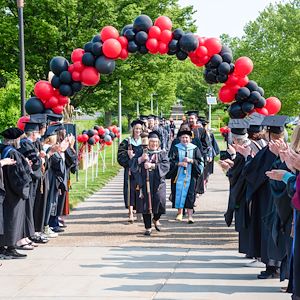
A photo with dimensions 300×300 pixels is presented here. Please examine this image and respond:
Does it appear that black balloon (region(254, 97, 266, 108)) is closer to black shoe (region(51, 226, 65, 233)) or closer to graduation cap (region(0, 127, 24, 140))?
black shoe (region(51, 226, 65, 233))

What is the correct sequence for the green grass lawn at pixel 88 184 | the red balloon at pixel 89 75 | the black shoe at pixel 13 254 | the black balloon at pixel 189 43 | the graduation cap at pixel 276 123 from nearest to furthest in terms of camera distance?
the graduation cap at pixel 276 123, the black shoe at pixel 13 254, the black balloon at pixel 189 43, the red balloon at pixel 89 75, the green grass lawn at pixel 88 184

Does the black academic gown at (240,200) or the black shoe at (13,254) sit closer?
the black academic gown at (240,200)

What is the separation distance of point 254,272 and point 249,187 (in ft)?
3.62

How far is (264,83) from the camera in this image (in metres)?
38.0

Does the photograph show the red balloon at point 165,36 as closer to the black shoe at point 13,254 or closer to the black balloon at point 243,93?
the black balloon at point 243,93

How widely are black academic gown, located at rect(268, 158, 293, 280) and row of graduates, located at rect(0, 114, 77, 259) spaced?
3718 mm

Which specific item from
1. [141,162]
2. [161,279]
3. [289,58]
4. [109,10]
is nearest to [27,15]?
[109,10]

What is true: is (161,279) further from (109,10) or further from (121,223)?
(109,10)

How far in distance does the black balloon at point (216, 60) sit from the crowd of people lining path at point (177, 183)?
1437mm

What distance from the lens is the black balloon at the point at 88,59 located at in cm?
1337

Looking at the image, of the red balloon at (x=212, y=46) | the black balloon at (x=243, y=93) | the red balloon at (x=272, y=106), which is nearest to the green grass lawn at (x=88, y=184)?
the black balloon at (x=243, y=93)

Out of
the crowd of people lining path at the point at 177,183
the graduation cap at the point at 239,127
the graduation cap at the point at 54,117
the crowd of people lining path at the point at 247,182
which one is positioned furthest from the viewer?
the graduation cap at the point at 54,117

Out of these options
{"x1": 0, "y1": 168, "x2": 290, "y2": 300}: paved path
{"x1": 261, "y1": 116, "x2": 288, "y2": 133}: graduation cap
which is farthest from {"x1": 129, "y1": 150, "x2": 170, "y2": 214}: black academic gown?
{"x1": 261, "y1": 116, "x2": 288, "y2": 133}: graduation cap

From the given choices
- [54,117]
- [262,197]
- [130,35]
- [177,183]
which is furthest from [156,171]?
[262,197]
